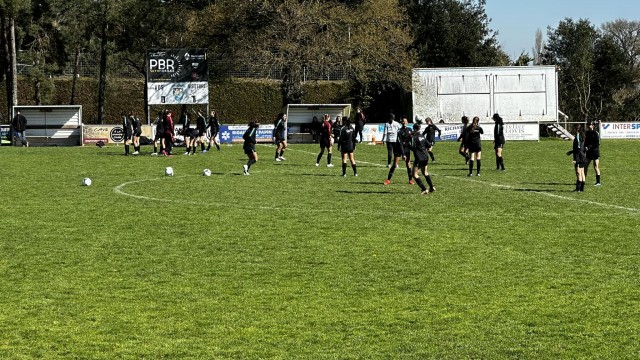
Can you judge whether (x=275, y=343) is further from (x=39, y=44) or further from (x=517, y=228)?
(x=39, y=44)

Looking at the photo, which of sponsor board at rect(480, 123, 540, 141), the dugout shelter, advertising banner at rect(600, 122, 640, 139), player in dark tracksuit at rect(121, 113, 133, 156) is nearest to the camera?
player in dark tracksuit at rect(121, 113, 133, 156)

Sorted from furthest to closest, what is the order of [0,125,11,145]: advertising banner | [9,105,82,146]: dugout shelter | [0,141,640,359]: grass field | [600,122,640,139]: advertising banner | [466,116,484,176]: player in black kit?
[600,122,640,139]: advertising banner < [9,105,82,146]: dugout shelter < [0,125,11,145]: advertising banner < [466,116,484,176]: player in black kit < [0,141,640,359]: grass field

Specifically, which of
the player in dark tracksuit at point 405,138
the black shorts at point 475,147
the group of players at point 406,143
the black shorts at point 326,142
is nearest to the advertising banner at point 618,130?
the group of players at point 406,143

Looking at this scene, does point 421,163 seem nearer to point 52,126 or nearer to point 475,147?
point 475,147

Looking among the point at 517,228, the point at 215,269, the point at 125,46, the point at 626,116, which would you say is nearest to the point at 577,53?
the point at 626,116

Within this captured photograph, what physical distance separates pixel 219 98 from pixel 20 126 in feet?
100

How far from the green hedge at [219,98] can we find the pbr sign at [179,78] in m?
23.9

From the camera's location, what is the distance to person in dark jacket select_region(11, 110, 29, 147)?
55.1 meters

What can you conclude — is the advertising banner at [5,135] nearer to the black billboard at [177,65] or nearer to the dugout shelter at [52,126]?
the dugout shelter at [52,126]

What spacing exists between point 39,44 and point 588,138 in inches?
2209

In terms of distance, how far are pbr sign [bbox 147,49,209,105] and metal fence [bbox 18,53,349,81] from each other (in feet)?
38.9

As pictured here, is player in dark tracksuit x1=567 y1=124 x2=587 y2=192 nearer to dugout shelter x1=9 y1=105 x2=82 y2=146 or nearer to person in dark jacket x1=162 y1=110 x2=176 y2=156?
person in dark jacket x1=162 y1=110 x2=176 y2=156

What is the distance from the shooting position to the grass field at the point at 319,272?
35.6 feet

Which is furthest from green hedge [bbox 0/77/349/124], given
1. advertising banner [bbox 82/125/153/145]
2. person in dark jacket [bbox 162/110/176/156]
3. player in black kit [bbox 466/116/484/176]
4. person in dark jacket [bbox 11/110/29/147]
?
player in black kit [bbox 466/116/484/176]
